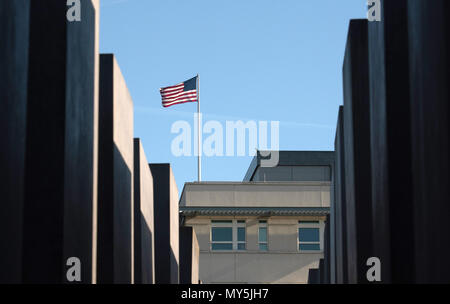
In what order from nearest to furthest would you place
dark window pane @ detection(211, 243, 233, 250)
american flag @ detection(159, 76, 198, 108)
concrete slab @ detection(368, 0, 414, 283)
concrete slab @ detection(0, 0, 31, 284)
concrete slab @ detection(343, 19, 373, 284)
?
1. concrete slab @ detection(0, 0, 31, 284)
2. concrete slab @ detection(368, 0, 414, 283)
3. concrete slab @ detection(343, 19, 373, 284)
4. american flag @ detection(159, 76, 198, 108)
5. dark window pane @ detection(211, 243, 233, 250)

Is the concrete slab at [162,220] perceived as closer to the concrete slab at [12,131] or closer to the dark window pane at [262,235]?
the concrete slab at [12,131]

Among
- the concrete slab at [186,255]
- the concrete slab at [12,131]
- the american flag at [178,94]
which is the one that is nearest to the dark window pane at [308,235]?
the american flag at [178,94]

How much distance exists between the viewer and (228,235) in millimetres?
58000

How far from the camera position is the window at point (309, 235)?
5791 centimetres

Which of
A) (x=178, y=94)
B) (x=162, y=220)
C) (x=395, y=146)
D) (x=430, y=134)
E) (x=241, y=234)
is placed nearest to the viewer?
(x=430, y=134)

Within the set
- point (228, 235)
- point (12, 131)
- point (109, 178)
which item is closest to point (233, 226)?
point (228, 235)

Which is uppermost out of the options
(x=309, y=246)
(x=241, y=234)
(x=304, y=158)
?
(x=304, y=158)

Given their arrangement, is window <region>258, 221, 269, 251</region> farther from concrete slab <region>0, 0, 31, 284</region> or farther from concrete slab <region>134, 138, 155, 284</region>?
concrete slab <region>0, 0, 31, 284</region>

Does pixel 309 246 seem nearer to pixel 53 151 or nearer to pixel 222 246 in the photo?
pixel 222 246

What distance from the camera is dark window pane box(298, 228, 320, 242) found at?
58062 mm

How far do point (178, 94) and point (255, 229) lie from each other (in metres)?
12.4

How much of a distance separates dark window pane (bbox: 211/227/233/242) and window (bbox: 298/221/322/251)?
4495 mm

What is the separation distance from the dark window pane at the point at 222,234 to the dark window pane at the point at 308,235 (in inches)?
177

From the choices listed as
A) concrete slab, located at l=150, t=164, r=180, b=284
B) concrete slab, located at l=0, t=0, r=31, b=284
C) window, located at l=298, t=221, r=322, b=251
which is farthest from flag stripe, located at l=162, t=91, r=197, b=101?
concrete slab, located at l=0, t=0, r=31, b=284
